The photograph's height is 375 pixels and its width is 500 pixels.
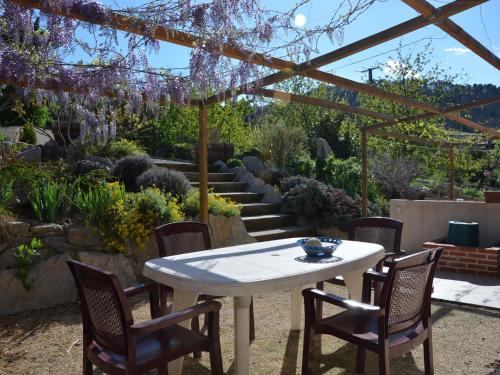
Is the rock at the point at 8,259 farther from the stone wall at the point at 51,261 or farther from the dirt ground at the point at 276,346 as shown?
the dirt ground at the point at 276,346

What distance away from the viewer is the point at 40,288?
4.16 metres

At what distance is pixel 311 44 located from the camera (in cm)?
352

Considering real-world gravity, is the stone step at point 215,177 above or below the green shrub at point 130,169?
below

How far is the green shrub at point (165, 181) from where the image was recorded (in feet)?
19.4

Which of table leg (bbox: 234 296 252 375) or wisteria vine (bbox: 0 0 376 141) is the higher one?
wisteria vine (bbox: 0 0 376 141)

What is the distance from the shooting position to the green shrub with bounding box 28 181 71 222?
4.56m

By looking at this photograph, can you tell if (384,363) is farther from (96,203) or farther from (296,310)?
(96,203)

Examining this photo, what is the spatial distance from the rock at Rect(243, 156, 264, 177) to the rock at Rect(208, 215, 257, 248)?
8.53 feet

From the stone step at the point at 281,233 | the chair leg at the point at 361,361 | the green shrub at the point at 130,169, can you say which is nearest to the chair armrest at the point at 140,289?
the chair leg at the point at 361,361

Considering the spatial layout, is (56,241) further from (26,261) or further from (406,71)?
(406,71)

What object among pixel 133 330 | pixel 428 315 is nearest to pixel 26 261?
pixel 133 330

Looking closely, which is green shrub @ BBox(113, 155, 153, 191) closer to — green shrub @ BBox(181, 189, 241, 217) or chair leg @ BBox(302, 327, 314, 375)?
green shrub @ BBox(181, 189, 241, 217)

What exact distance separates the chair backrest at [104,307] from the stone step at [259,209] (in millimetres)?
4947

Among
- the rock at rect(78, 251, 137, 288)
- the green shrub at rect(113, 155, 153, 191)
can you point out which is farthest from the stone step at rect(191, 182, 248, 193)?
the rock at rect(78, 251, 137, 288)
